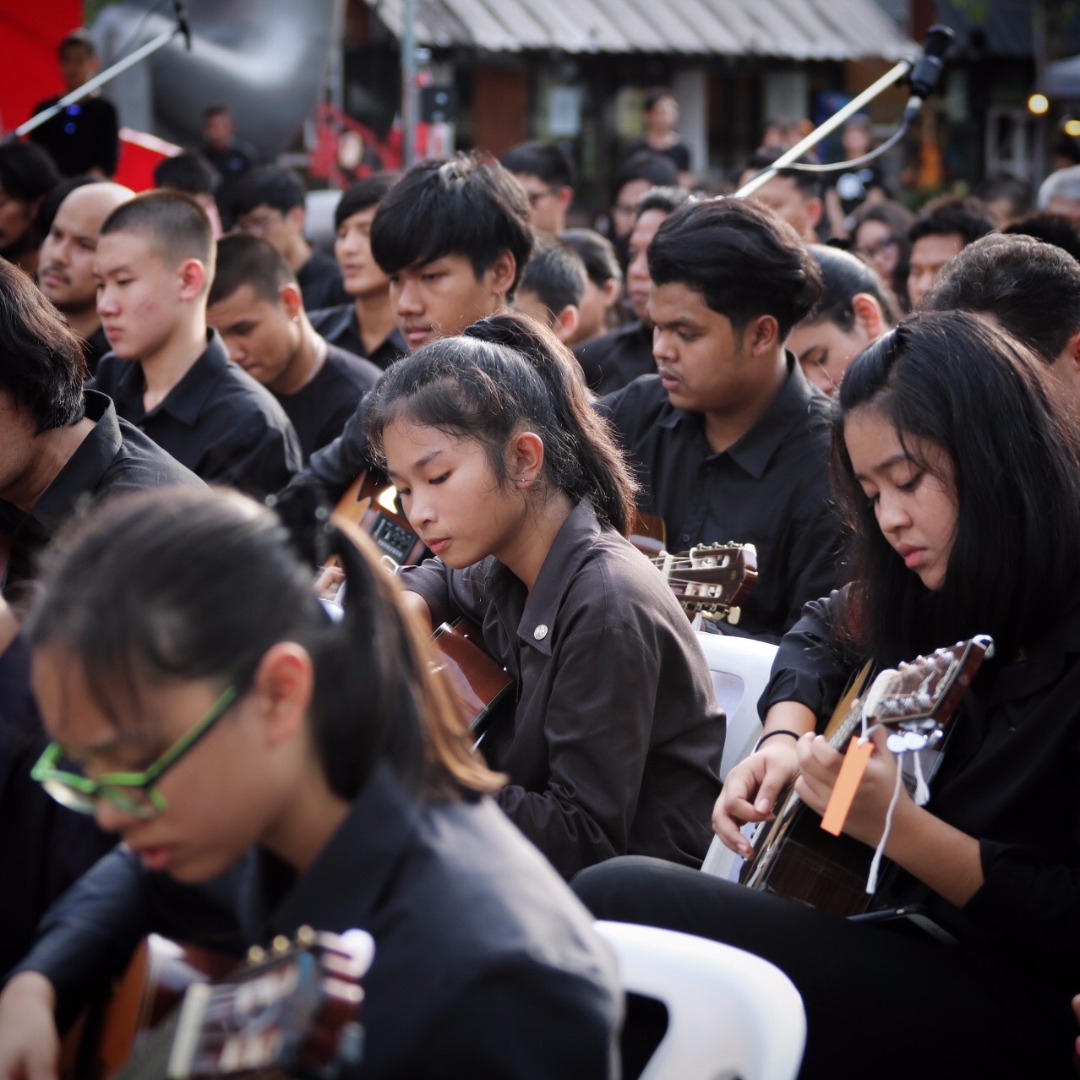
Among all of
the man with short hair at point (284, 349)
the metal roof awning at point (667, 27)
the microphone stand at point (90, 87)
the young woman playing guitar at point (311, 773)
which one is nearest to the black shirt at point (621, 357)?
the man with short hair at point (284, 349)

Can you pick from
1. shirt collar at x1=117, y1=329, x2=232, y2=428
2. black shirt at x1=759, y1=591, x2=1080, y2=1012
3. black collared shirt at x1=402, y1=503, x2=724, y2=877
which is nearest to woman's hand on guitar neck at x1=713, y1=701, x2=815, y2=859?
black collared shirt at x1=402, y1=503, x2=724, y2=877

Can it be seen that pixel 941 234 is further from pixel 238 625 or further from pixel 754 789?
pixel 238 625

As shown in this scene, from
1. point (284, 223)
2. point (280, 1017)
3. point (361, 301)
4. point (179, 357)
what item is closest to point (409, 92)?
point (284, 223)

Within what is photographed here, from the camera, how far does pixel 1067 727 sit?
2217 mm

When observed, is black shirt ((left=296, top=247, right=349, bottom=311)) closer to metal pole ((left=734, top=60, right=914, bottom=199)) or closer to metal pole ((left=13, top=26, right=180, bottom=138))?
metal pole ((left=13, top=26, right=180, bottom=138))

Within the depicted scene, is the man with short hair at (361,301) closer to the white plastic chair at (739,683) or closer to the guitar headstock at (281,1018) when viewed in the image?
the white plastic chair at (739,683)

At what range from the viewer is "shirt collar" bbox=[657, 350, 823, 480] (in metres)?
3.87

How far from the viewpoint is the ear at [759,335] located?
12.8 feet

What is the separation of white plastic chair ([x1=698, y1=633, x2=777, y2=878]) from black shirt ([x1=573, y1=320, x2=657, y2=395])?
273cm

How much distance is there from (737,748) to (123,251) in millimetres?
2830

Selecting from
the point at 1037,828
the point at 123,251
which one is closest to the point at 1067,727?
the point at 1037,828

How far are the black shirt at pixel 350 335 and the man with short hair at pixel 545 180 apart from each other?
6.21 feet

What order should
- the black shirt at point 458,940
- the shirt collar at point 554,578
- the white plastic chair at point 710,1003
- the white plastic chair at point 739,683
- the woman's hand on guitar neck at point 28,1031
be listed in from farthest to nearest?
the white plastic chair at point 739,683
the shirt collar at point 554,578
the white plastic chair at point 710,1003
the woman's hand on guitar neck at point 28,1031
the black shirt at point 458,940

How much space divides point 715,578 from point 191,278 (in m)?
2.35
